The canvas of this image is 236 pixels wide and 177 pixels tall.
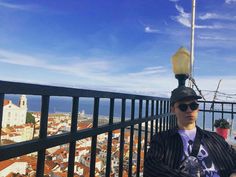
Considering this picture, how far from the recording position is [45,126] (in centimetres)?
163

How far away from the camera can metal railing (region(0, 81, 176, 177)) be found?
1443mm

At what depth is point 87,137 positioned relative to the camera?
212 centimetres

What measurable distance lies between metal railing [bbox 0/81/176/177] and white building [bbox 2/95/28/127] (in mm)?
30

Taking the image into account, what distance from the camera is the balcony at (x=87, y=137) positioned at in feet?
4.95

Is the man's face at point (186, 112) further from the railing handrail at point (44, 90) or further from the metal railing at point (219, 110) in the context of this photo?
the metal railing at point (219, 110)

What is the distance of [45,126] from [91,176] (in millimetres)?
860

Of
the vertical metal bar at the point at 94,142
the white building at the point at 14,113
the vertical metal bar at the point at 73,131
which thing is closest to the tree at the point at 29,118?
the white building at the point at 14,113

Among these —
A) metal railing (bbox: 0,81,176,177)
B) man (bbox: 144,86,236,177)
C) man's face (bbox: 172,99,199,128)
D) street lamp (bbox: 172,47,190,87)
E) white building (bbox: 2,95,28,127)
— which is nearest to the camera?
white building (bbox: 2,95,28,127)

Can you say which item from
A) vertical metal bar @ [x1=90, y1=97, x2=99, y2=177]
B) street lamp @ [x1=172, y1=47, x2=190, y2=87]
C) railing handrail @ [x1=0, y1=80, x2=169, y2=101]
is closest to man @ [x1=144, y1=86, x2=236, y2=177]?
vertical metal bar @ [x1=90, y1=97, x2=99, y2=177]

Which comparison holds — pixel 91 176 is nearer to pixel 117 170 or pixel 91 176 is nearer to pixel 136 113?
pixel 117 170

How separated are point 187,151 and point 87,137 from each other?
0.82 m

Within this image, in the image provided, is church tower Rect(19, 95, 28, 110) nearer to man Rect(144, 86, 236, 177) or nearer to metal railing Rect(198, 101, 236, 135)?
man Rect(144, 86, 236, 177)

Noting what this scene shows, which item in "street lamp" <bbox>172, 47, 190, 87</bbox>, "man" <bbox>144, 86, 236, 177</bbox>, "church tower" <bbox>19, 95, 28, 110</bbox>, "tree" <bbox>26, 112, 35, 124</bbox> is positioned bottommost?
"man" <bbox>144, 86, 236, 177</bbox>

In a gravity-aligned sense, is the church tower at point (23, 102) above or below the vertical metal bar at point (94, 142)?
above
